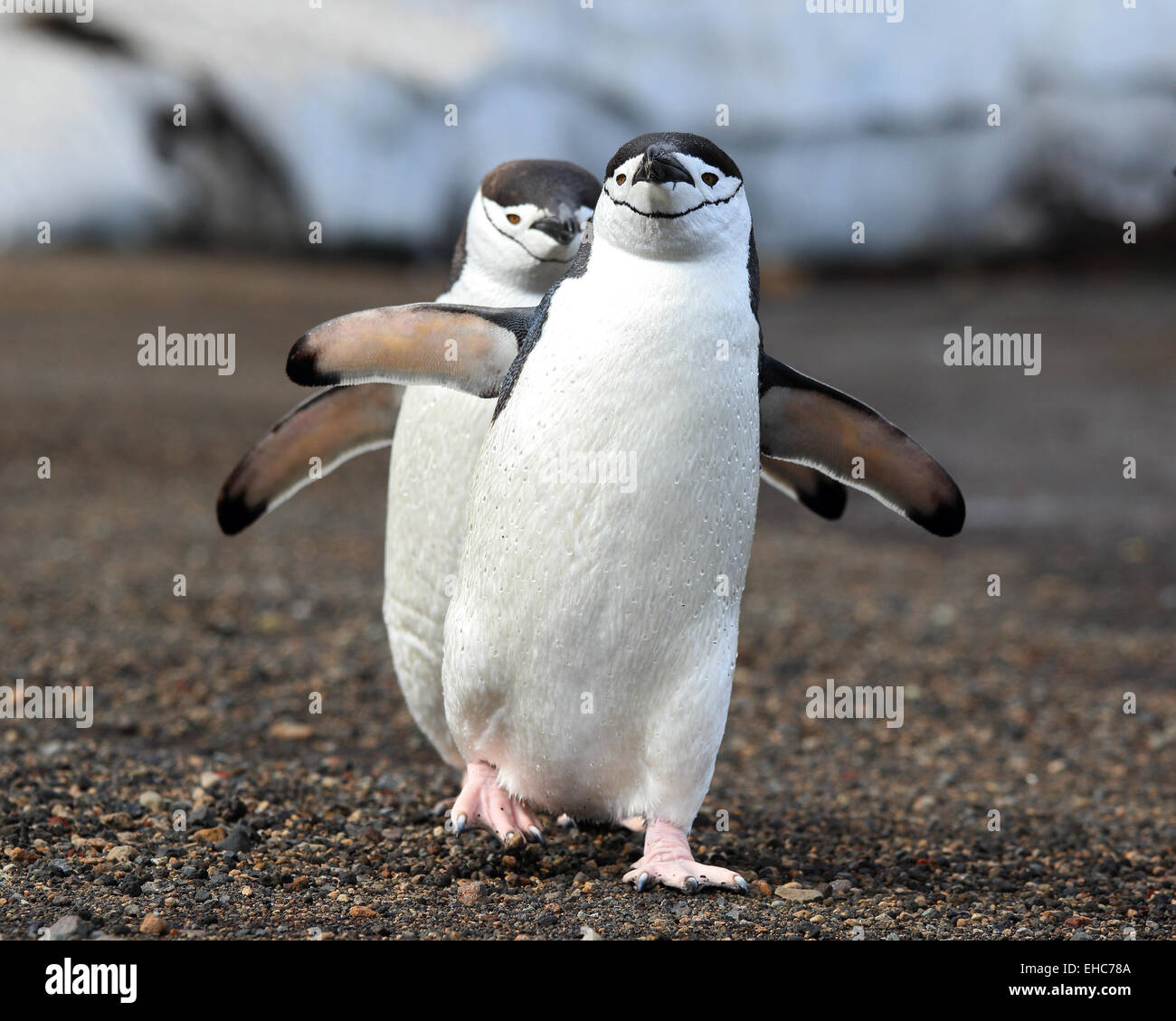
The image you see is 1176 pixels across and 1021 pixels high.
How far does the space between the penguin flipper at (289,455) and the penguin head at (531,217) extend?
483 millimetres

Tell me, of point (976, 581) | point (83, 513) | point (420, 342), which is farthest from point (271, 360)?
point (420, 342)

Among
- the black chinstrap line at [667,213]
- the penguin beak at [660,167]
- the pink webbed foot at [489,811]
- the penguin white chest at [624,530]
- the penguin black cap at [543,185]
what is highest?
the penguin black cap at [543,185]

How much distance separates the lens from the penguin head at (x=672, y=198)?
235 cm

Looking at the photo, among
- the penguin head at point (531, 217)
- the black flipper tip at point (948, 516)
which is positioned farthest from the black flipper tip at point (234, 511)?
the black flipper tip at point (948, 516)

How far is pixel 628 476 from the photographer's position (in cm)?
Answer: 249

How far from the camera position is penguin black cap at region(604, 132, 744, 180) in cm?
238

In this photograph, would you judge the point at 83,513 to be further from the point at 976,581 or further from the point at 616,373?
the point at 616,373

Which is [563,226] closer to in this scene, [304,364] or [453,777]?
[304,364]

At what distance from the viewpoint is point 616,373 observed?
2.49 m

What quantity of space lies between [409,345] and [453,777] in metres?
1.46

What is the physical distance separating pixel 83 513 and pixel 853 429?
5927mm

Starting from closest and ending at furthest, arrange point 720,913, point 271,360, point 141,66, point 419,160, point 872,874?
point 720,913 → point 872,874 → point 271,360 → point 141,66 → point 419,160

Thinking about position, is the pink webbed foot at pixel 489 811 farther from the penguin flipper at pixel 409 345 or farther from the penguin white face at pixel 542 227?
the penguin white face at pixel 542 227

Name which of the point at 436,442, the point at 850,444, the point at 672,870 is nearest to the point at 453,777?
the point at 436,442
